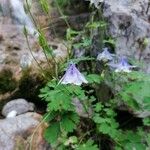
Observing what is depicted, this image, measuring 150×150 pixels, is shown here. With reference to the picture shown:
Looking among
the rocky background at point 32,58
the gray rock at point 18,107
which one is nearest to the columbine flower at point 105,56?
the rocky background at point 32,58

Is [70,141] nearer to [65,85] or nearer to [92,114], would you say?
[92,114]

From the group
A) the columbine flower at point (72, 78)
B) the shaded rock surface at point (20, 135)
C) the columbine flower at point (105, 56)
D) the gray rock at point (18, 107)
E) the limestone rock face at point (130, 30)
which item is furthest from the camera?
the gray rock at point (18, 107)

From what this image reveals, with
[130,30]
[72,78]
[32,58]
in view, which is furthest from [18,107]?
[72,78]

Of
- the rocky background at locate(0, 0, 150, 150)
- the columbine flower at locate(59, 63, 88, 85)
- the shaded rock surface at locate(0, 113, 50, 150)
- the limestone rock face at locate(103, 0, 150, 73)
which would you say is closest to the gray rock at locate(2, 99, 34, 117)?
the rocky background at locate(0, 0, 150, 150)

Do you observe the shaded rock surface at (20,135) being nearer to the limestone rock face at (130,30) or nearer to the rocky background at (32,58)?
the rocky background at (32,58)

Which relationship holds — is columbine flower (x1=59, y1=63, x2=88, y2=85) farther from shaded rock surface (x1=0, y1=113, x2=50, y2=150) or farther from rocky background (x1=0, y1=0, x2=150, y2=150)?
shaded rock surface (x1=0, y1=113, x2=50, y2=150)

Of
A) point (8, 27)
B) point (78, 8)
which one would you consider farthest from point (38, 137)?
point (78, 8)
